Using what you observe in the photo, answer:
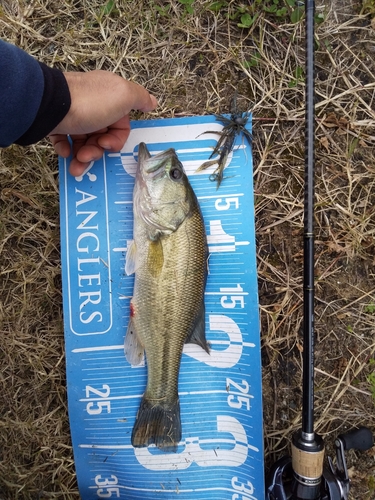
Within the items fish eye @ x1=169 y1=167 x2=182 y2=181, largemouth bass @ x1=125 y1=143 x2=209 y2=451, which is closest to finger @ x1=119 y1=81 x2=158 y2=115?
largemouth bass @ x1=125 y1=143 x2=209 y2=451

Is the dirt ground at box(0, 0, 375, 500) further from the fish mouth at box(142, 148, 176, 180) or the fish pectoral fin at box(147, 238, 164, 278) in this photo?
the fish pectoral fin at box(147, 238, 164, 278)

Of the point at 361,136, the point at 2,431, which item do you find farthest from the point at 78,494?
the point at 361,136

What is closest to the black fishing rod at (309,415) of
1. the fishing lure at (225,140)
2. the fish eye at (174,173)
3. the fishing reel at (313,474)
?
the fishing reel at (313,474)

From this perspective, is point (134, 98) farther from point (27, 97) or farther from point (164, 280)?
point (164, 280)

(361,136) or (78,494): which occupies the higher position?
(361,136)

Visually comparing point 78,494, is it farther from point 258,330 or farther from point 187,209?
point 187,209

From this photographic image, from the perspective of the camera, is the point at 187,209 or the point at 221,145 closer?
the point at 187,209
